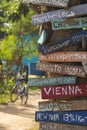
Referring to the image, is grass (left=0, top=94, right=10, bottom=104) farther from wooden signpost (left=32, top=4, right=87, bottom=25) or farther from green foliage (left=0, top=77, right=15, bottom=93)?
wooden signpost (left=32, top=4, right=87, bottom=25)

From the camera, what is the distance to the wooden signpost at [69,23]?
15.4 ft

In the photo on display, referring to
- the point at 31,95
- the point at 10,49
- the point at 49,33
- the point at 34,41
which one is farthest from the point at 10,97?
the point at 49,33

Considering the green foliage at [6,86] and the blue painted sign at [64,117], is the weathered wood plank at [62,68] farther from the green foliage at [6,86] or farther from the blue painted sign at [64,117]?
the green foliage at [6,86]

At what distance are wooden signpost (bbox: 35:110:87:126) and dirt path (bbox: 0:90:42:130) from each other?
17.6ft

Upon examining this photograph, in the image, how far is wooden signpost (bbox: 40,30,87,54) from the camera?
4.76m

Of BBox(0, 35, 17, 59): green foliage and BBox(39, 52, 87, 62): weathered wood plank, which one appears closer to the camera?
BBox(39, 52, 87, 62): weathered wood plank

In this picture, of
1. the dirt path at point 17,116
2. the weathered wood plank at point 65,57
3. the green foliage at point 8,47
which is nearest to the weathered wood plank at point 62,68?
the weathered wood plank at point 65,57

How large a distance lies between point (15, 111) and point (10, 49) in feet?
30.1

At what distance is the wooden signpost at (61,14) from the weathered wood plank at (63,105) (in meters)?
1.07

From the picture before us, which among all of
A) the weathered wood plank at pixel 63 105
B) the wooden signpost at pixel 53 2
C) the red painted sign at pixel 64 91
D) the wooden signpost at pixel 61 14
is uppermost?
the wooden signpost at pixel 53 2

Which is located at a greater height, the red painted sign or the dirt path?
the red painted sign

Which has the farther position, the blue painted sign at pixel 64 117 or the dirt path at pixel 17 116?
the dirt path at pixel 17 116

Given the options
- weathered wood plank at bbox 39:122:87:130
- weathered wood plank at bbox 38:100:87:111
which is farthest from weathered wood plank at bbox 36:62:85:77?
weathered wood plank at bbox 39:122:87:130

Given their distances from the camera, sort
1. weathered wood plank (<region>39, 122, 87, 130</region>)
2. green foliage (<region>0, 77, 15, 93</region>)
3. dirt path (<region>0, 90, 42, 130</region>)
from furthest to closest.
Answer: green foliage (<region>0, 77, 15, 93</region>)
dirt path (<region>0, 90, 42, 130</region>)
weathered wood plank (<region>39, 122, 87, 130</region>)
